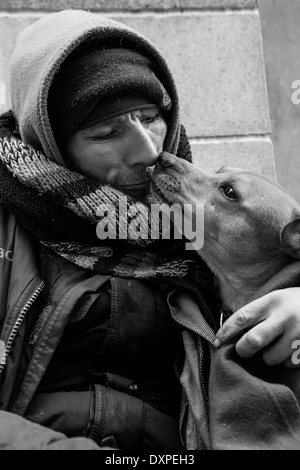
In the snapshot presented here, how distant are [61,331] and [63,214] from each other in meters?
0.39

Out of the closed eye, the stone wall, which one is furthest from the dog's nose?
the stone wall

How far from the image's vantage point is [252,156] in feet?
11.8

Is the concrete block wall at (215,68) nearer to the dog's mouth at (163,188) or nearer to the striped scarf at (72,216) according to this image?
the dog's mouth at (163,188)

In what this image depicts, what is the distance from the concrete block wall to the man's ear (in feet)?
3.38

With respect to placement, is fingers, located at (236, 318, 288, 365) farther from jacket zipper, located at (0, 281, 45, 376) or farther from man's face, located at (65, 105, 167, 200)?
man's face, located at (65, 105, 167, 200)

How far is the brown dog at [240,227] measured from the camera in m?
2.54

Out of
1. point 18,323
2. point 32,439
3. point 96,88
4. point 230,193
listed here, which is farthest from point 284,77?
point 32,439

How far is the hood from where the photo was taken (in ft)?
7.88

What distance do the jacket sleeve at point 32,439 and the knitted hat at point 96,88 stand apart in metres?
1.02

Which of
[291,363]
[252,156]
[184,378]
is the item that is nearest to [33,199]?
[184,378]

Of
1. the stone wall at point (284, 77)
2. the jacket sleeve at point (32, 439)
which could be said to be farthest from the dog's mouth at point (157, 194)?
the stone wall at point (284, 77)

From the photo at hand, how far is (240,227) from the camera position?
2594 mm
